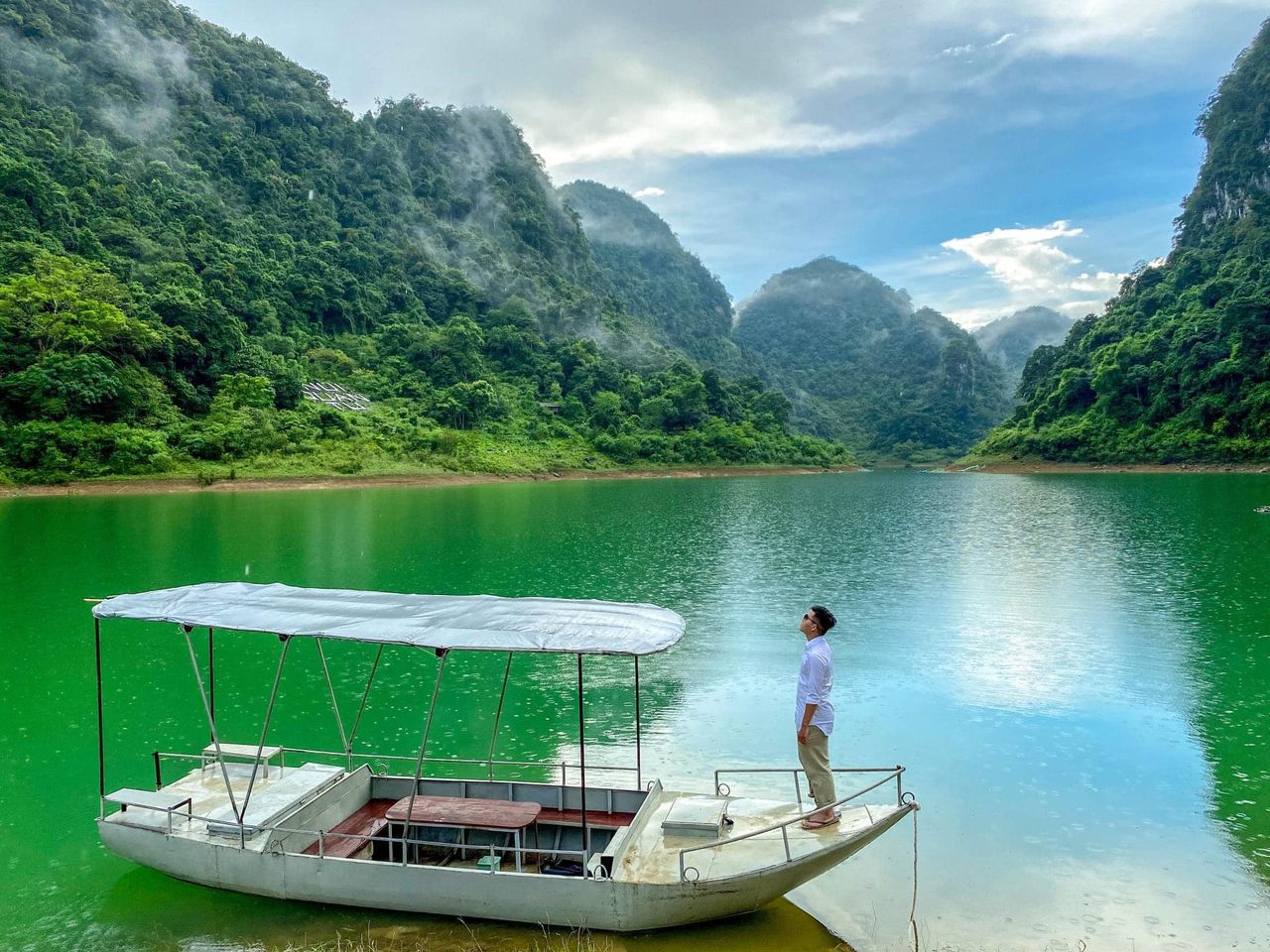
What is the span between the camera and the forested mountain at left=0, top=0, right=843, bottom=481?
6338 cm

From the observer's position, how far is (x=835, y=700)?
15.5 m

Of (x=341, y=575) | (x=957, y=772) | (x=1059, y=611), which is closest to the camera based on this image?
(x=957, y=772)

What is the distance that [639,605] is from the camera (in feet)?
30.6

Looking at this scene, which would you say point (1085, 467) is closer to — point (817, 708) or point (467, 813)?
point (817, 708)

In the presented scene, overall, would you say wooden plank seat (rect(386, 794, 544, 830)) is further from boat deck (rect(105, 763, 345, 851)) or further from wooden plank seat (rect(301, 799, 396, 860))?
boat deck (rect(105, 763, 345, 851))

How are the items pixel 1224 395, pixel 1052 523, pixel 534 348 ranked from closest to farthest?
pixel 1052 523 → pixel 1224 395 → pixel 534 348

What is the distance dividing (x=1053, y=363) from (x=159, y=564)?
124 metres

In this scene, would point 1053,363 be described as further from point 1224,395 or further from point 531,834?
point 531,834

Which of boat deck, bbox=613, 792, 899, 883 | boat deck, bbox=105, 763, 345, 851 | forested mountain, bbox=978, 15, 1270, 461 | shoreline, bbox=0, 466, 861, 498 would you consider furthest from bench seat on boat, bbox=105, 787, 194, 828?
forested mountain, bbox=978, 15, 1270, 461

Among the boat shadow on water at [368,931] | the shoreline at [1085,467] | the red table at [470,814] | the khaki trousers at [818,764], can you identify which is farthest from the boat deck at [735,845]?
the shoreline at [1085,467]

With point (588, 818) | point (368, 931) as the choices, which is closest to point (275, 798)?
point (368, 931)

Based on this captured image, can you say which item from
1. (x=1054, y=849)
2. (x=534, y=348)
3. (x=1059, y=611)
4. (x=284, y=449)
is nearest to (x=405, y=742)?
(x=1054, y=849)

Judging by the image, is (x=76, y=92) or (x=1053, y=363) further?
(x=1053, y=363)

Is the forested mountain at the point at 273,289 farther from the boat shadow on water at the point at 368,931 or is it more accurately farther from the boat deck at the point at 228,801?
the boat shadow on water at the point at 368,931
